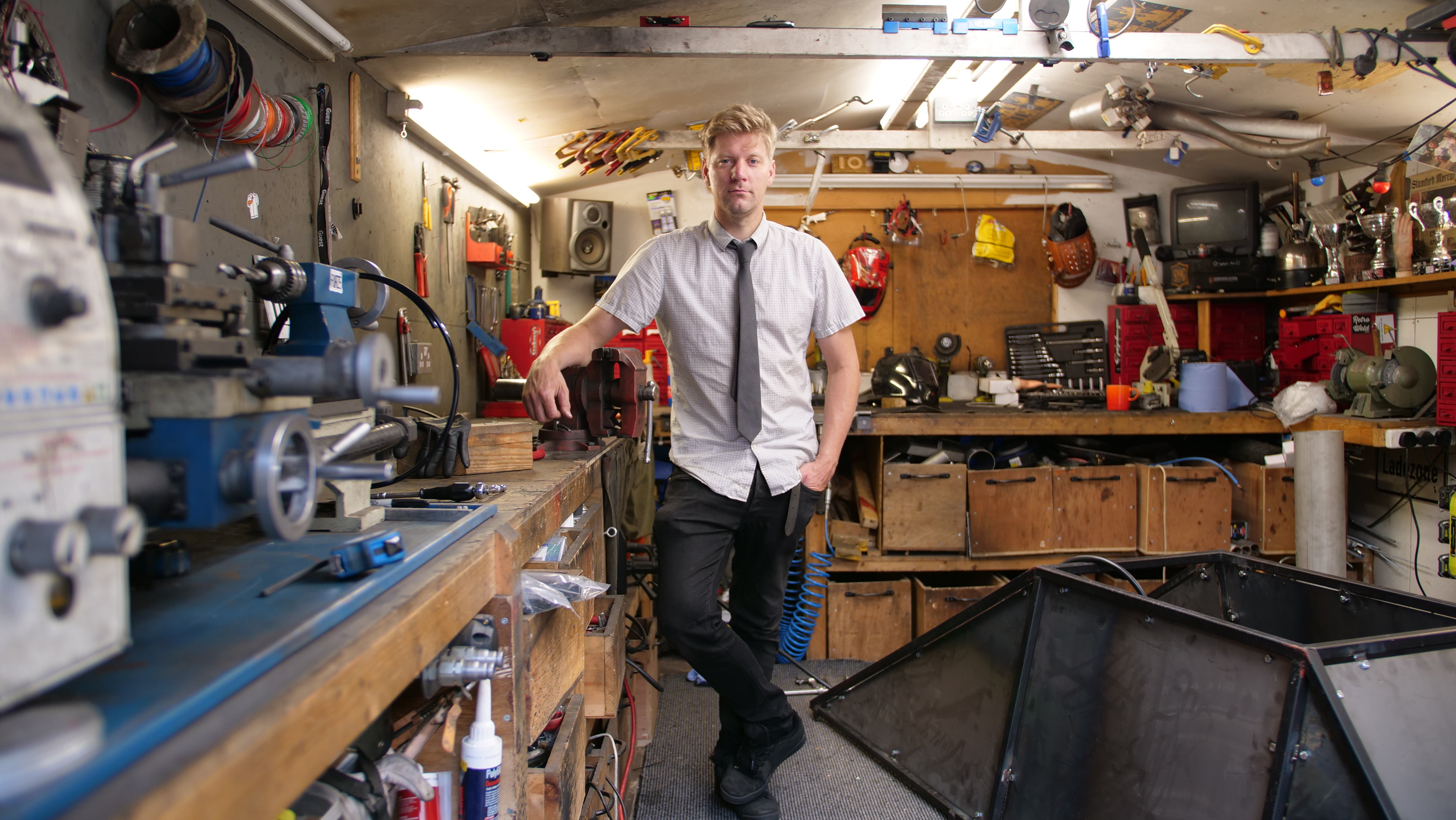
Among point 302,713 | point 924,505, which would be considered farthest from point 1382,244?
point 302,713

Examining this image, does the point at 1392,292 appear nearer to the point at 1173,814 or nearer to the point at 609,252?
the point at 1173,814

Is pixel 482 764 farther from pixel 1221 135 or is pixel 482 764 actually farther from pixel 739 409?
pixel 1221 135

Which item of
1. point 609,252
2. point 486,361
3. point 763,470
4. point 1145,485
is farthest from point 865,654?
point 609,252

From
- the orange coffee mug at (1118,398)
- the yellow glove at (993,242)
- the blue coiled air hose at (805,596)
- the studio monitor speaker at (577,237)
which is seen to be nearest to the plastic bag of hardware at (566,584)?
the blue coiled air hose at (805,596)

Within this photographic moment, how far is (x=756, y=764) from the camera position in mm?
2070

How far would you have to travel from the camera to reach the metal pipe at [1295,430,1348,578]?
9.76 feet

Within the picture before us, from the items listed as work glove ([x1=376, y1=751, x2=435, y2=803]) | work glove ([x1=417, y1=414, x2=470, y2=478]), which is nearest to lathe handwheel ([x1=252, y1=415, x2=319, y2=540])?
work glove ([x1=376, y1=751, x2=435, y2=803])

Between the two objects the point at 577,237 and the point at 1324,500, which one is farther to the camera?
the point at 577,237

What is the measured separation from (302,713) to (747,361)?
57.1 inches

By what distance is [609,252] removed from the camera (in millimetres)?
4688

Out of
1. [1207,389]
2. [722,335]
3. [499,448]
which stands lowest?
[499,448]

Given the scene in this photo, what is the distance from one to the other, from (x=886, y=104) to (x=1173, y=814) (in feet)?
12.5

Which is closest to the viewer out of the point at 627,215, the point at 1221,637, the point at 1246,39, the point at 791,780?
the point at 1221,637

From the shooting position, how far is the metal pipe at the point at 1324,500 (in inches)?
117
